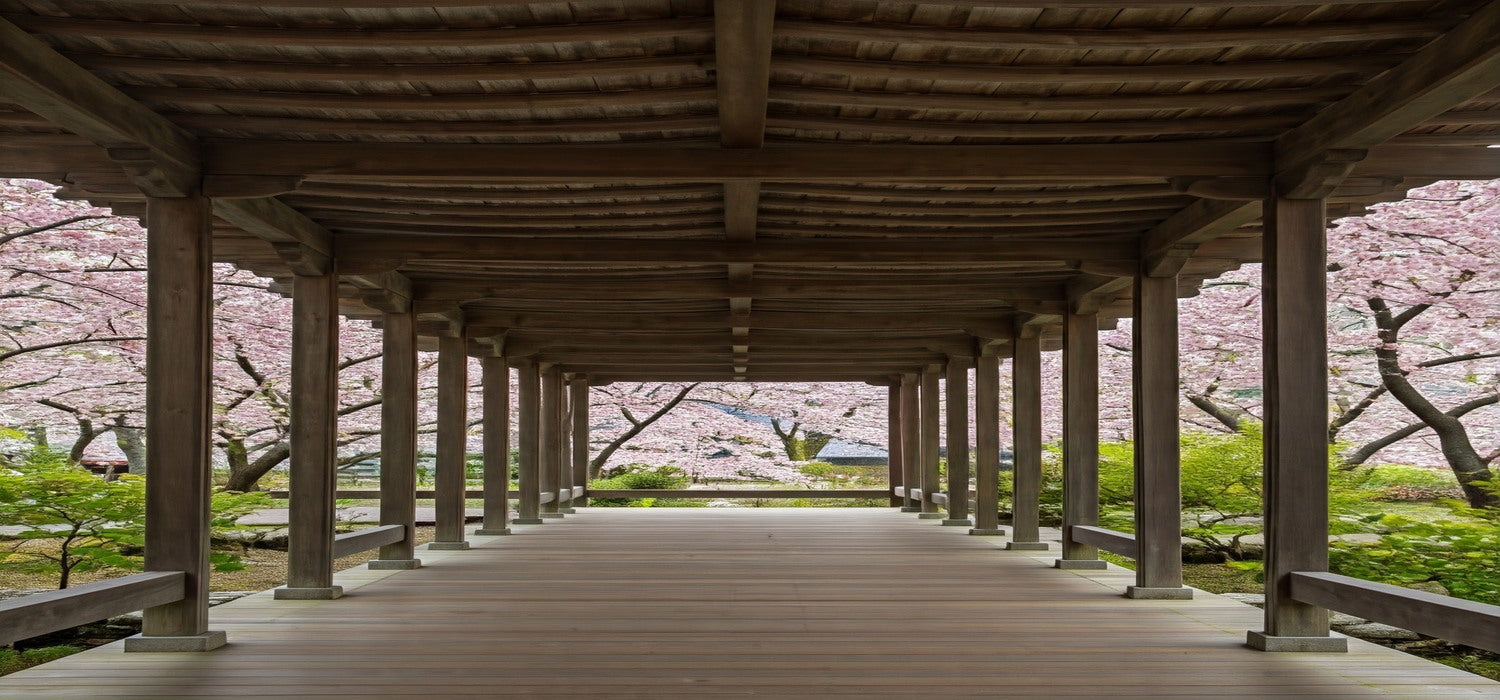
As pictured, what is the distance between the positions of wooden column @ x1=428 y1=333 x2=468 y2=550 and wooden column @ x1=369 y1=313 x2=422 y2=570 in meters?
1.16

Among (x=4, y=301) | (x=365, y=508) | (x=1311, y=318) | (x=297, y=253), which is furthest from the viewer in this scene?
(x=365, y=508)

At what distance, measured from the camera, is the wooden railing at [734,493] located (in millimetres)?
18203

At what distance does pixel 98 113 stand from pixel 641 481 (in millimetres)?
17828

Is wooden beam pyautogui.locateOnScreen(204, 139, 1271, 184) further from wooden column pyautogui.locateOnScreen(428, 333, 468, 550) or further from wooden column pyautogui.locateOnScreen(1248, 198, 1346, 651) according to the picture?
wooden column pyautogui.locateOnScreen(428, 333, 468, 550)

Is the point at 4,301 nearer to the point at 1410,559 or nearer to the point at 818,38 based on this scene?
the point at 818,38

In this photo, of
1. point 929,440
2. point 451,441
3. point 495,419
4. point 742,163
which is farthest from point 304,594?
point 929,440

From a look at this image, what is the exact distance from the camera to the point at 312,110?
16.0 feet

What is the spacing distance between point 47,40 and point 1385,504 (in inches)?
552

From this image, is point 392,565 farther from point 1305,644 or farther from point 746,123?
point 1305,644

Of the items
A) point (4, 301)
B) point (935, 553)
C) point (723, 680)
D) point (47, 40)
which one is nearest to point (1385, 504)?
point (935, 553)

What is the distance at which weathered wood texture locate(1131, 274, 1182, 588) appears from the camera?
724 centimetres

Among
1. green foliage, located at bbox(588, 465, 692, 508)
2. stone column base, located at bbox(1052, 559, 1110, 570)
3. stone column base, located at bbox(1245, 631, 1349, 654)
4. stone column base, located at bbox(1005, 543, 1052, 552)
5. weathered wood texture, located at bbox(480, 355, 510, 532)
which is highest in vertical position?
weathered wood texture, located at bbox(480, 355, 510, 532)

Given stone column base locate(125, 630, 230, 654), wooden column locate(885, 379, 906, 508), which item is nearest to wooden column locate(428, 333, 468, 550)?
stone column base locate(125, 630, 230, 654)

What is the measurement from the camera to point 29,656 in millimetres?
8008
